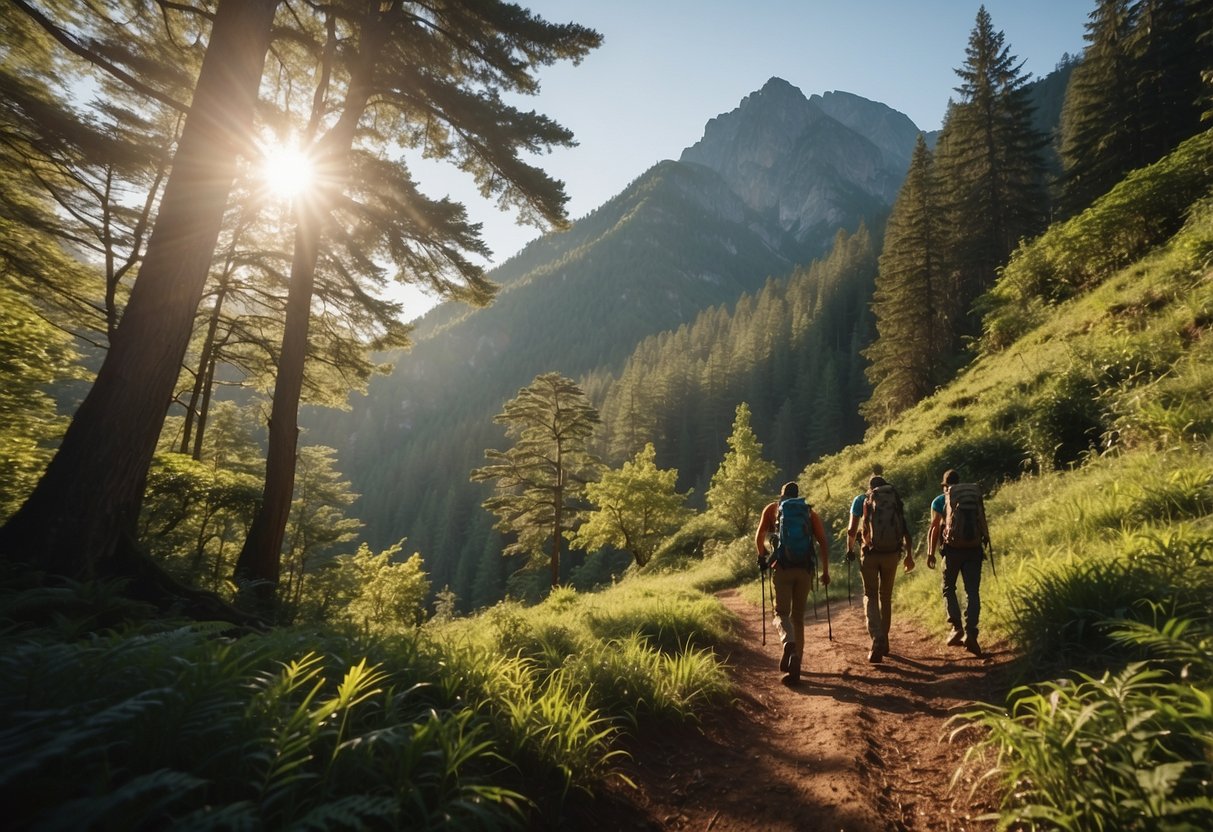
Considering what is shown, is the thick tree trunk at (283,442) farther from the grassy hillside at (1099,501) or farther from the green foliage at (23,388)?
the grassy hillside at (1099,501)

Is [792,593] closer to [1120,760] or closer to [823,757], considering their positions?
[823,757]

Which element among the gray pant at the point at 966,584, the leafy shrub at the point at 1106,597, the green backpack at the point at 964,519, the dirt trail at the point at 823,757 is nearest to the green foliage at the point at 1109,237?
the green backpack at the point at 964,519

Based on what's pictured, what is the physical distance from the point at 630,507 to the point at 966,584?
16836 mm

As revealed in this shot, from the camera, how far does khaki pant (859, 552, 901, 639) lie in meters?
5.97

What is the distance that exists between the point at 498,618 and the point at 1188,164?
2064cm

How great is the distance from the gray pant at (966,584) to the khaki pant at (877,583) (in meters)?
0.53

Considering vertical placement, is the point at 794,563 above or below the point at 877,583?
above

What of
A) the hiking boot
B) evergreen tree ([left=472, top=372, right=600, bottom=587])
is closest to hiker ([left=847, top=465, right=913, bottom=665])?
the hiking boot

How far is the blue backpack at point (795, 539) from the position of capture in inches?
226

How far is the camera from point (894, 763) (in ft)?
11.6

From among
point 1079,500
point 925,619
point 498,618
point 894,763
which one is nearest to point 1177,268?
point 1079,500

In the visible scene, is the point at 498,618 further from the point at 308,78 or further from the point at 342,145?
the point at 308,78

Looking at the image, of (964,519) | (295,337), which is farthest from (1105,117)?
(295,337)

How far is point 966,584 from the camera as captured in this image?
18.0ft
